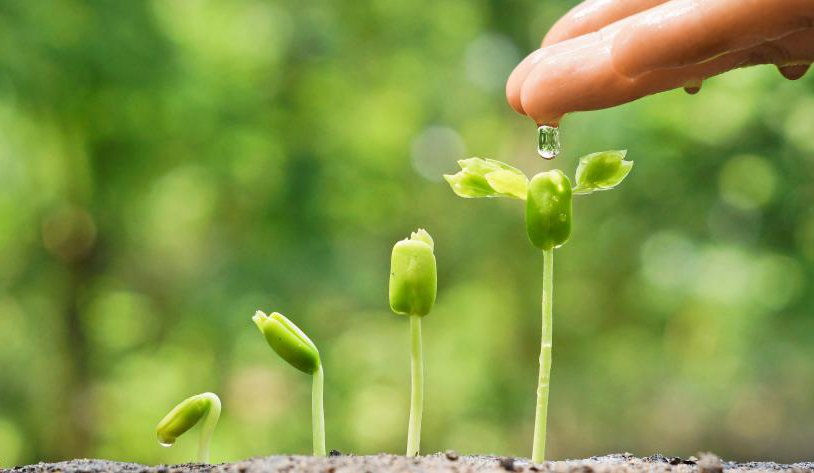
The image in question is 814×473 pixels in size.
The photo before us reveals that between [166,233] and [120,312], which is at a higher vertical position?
[166,233]

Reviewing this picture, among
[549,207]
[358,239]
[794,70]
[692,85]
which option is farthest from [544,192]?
[358,239]

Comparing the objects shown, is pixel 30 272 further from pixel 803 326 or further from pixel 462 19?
pixel 803 326

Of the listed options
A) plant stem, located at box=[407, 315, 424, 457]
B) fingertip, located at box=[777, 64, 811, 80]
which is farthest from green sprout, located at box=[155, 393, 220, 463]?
fingertip, located at box=[777, 64, 811, 80]

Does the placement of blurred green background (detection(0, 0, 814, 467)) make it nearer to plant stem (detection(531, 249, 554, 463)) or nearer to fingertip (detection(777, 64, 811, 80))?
fingertip (detection(777, 64, 811, 80))

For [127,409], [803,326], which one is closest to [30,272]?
[127,409]

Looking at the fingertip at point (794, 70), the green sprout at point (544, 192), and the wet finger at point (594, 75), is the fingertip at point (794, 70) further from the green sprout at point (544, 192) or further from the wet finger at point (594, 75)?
the green sprout at point (544, 192)

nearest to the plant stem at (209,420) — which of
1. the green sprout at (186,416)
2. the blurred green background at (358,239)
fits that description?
the green sprout at (186,416)
